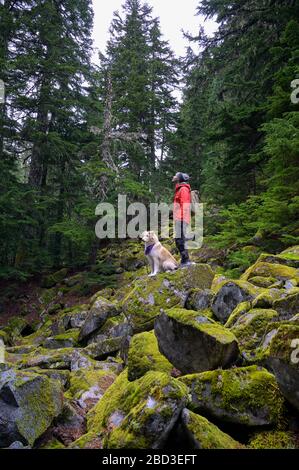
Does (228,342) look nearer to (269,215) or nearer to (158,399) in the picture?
(158,399)

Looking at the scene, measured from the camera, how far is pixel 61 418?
5.05 m

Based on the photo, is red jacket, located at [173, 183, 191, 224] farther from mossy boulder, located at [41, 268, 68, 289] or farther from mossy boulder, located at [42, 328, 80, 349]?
mossy boulder, located at [41, 268, 68, 289]

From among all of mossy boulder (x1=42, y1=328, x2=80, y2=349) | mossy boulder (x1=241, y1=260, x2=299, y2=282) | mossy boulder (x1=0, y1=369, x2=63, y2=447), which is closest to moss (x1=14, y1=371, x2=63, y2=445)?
mossy boulder (x1=0, y1=369, x2=63, y2=447)

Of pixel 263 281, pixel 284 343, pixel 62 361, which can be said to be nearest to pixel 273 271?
pixel 263 281

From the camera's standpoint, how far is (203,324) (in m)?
4.88

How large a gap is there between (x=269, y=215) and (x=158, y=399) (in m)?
7.20

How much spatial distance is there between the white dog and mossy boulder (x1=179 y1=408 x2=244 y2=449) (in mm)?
5308

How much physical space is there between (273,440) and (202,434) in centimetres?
73

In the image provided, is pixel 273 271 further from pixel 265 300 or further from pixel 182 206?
pixel 182 206

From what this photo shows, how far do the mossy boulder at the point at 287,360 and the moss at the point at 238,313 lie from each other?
2136 millimetres

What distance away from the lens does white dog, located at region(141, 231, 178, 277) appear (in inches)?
351

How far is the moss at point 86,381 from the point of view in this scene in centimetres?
629

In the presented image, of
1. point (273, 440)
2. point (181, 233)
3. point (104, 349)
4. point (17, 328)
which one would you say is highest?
point (181, 233)

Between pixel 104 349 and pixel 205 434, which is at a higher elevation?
pixel 205 434
